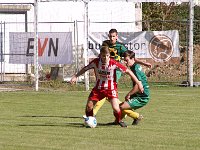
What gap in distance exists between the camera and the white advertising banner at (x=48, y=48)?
84.7 ft

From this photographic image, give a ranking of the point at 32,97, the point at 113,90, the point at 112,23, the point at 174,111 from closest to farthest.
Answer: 1. the point at 113,90
2. the point at 174,111
3. the point at 32,97
4. the point at 112,23

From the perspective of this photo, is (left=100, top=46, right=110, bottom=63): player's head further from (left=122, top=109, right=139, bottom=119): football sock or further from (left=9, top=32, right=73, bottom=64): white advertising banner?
(left=9, top=32, right=73, bottom=64): white advertising banner

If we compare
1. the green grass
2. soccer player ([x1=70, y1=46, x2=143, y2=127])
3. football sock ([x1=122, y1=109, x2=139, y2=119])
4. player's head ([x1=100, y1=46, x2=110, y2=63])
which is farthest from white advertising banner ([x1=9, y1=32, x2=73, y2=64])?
player's head ([x1=100, y1=46, x2=110, y2=63])

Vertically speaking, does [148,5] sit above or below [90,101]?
above

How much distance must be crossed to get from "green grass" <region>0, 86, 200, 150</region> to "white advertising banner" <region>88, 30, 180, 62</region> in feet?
19.3

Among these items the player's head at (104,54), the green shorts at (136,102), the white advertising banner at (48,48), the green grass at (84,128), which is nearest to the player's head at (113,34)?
the green grass at (84,128)

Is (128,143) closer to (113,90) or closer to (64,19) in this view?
(113,90)

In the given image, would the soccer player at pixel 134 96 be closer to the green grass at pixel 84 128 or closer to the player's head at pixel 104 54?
the green grass at pixel 84 128

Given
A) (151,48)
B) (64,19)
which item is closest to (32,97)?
(151,48)

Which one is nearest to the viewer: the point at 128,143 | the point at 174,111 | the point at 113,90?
the point at 128,143

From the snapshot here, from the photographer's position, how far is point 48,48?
1016 inches

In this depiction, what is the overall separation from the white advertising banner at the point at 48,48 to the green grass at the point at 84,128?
Answer: 4.53 metres

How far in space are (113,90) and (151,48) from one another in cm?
1366

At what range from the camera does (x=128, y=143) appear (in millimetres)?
11156
